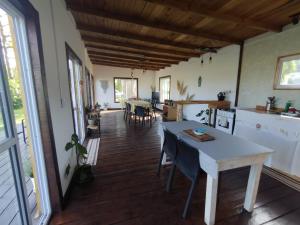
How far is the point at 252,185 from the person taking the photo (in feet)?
5.19

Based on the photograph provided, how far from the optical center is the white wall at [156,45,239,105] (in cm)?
397

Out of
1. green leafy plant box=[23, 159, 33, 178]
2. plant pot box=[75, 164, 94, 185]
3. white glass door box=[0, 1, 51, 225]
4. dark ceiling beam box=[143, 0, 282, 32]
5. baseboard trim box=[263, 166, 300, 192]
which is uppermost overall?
dark ceiling beam box=[143, 0, 282, 32]

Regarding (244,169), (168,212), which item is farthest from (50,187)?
(244,169)

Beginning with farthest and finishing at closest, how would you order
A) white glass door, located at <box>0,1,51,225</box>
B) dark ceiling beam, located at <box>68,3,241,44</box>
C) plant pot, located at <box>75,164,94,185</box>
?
dark ceiling beam, located at <box>68,3,241,44</box> < plant pot, located at <box>75,164,94,185</box> < white glass door, located at <box>0,1,51,225</box>

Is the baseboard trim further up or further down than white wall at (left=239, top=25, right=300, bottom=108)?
further down

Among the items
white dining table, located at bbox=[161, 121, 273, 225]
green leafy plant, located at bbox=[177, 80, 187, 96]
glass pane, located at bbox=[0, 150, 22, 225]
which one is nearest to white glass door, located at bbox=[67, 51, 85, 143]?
glass pane, located at bbox=[0, 150, 22, 225]

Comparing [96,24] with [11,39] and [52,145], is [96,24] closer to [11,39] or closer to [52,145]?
[11,39]

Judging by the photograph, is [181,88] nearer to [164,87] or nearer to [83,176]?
[164,87]

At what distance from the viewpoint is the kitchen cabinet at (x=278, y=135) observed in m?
2.11

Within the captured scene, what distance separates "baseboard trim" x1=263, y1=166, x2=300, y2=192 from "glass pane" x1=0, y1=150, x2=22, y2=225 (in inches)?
126

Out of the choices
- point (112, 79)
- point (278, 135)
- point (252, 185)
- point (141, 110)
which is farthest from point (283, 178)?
point (112, 79)

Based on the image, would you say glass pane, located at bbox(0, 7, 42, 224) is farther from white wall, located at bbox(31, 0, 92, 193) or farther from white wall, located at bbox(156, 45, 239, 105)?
white wall, located at bbox(156, 45, 239, 105)

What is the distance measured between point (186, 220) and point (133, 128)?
3538mm

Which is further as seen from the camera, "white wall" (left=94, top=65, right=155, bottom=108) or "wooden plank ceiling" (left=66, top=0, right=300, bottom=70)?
"white wall" (left=94, top=65, right=155, bottom=108)
